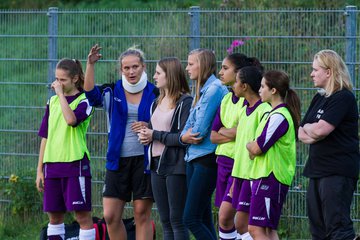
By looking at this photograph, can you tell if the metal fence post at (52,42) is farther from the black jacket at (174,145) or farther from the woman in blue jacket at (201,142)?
the woman in blue jacket at (201,142)

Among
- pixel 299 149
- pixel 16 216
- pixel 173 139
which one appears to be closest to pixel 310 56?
pixel 299 149

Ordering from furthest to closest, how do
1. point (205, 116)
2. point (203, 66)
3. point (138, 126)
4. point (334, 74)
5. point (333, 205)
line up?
point (138, 126) < point (203, 66) < point (205, 116) < point (334, 74) < point (333, 205)

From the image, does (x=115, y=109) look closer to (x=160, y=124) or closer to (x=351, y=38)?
(x=160, y=124)

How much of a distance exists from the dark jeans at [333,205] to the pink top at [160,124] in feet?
5.17

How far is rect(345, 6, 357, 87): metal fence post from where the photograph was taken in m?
9.41

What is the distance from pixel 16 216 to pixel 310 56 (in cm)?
407

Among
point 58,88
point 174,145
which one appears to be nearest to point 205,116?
point 174,145

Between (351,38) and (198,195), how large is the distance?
9.12 ft

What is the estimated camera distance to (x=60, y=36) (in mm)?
10656

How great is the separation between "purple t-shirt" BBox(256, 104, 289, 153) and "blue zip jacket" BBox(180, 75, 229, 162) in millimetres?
848

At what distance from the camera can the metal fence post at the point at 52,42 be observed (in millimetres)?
10656

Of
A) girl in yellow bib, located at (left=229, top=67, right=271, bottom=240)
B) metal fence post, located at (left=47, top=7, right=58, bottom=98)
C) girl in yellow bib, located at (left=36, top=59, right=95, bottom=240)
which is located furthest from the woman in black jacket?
metal fence post, located at (left=47, top=7, right=58, bottom=98)

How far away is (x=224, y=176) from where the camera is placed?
777 centimetres

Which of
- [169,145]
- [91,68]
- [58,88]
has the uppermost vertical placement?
[91,68]
